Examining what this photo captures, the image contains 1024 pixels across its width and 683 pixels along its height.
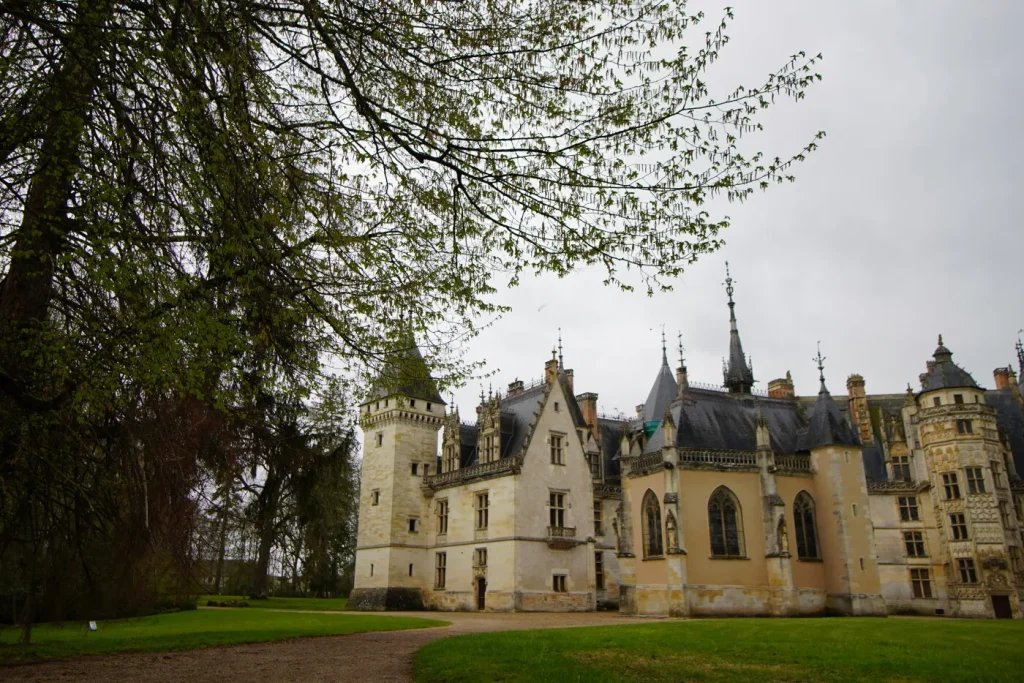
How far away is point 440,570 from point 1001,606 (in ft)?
78.5

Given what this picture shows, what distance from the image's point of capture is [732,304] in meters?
37.7

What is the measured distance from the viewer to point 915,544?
33781 mm

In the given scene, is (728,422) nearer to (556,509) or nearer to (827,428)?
(827,428)

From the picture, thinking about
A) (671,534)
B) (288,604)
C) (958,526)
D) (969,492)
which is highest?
(969,492)

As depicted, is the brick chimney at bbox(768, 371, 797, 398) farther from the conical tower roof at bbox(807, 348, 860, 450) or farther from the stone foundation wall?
the stone foundation wall

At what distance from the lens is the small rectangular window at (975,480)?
103 ft

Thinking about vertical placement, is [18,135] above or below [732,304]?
below

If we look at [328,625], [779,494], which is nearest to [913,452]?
[779,494]

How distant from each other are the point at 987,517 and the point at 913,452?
422cm

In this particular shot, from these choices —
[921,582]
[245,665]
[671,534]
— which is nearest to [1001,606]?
[921,582]

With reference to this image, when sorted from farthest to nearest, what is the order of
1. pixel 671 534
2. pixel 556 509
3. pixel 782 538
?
pixel 556 509 → pixel 782 538 → pixel 671 534

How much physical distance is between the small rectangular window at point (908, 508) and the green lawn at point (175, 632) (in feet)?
78.1

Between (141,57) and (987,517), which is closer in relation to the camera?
(141,57)

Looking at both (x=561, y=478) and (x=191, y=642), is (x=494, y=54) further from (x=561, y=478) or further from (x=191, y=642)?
(x=561, y=478)
